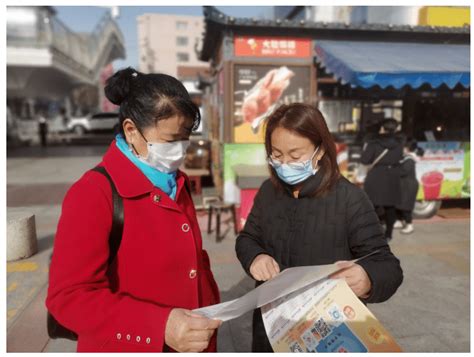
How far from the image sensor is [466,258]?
192 inches

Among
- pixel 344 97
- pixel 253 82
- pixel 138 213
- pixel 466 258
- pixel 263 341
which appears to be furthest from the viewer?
pixel 344 97

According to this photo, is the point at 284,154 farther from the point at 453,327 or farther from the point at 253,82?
the point at 253,82

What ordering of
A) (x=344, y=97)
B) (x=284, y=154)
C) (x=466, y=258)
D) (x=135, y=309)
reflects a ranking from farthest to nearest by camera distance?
(x=344, y=97), (x=466, y=258), (x=284, y=154), (x=135, y=309)

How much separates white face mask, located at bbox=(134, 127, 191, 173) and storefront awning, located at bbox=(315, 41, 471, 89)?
445cm

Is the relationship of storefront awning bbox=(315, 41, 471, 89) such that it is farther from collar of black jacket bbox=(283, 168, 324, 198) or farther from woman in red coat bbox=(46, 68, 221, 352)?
woman in red coat bbox=(46, 68, 221, 352)

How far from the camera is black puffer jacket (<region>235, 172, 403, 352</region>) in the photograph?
62.1 inches

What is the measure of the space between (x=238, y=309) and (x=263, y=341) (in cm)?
72

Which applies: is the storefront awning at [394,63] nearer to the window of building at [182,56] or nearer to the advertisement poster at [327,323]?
the advertisement poster at [327,323]

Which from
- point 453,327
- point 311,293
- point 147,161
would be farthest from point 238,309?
point 453,327

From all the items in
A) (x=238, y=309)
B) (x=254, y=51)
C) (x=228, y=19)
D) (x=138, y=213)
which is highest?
(x=228, y=19)

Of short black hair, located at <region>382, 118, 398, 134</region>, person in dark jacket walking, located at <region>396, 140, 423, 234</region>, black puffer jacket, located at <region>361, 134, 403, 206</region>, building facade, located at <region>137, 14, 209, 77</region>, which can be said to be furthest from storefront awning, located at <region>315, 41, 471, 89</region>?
building facade, located at <region>137, 14, 209, 77</region>

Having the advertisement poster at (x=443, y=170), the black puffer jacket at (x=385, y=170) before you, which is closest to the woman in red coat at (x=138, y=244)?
the black puffer jacket at (x=385, y=170)

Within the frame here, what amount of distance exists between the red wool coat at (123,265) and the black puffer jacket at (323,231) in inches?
16.2

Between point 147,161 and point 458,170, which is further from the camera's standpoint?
point 458,170
